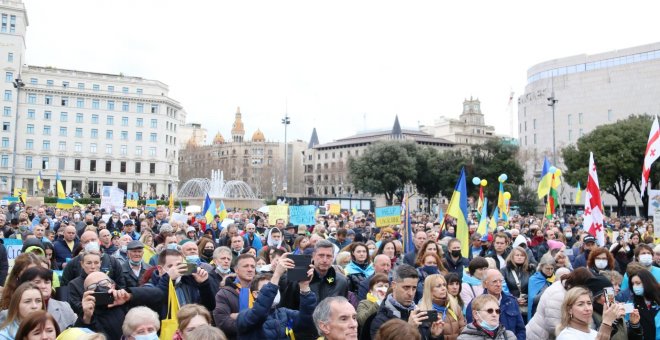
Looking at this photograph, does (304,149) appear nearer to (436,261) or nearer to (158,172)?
(158,172)

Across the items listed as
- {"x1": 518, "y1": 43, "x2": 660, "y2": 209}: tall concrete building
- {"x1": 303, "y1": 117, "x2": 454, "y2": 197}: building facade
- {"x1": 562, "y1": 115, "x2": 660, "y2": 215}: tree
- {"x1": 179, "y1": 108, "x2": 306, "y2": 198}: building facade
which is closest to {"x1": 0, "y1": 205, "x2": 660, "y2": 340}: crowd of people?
{"x1": 562, "y1": 115, "x2": 660, "y2": 215}: tree

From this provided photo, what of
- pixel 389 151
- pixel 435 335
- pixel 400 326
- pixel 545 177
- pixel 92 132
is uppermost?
pixel 92 132

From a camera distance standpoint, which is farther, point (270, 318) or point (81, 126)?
point (81, 126)

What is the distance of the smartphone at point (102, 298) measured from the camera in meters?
4.93

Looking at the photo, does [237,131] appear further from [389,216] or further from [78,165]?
[389,216]

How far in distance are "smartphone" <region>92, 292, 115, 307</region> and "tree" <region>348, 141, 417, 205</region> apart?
55.3 meters

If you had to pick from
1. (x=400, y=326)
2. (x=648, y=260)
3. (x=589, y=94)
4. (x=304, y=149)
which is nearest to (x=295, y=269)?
(x=400, y=326)

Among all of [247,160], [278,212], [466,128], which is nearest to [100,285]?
[278,212]

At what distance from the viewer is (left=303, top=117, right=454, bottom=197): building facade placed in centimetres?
11788

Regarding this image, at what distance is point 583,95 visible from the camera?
74375mm

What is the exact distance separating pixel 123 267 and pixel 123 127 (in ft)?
298

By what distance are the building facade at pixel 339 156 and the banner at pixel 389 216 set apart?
99458 mm

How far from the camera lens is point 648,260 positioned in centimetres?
803

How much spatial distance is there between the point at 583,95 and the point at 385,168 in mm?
31425
